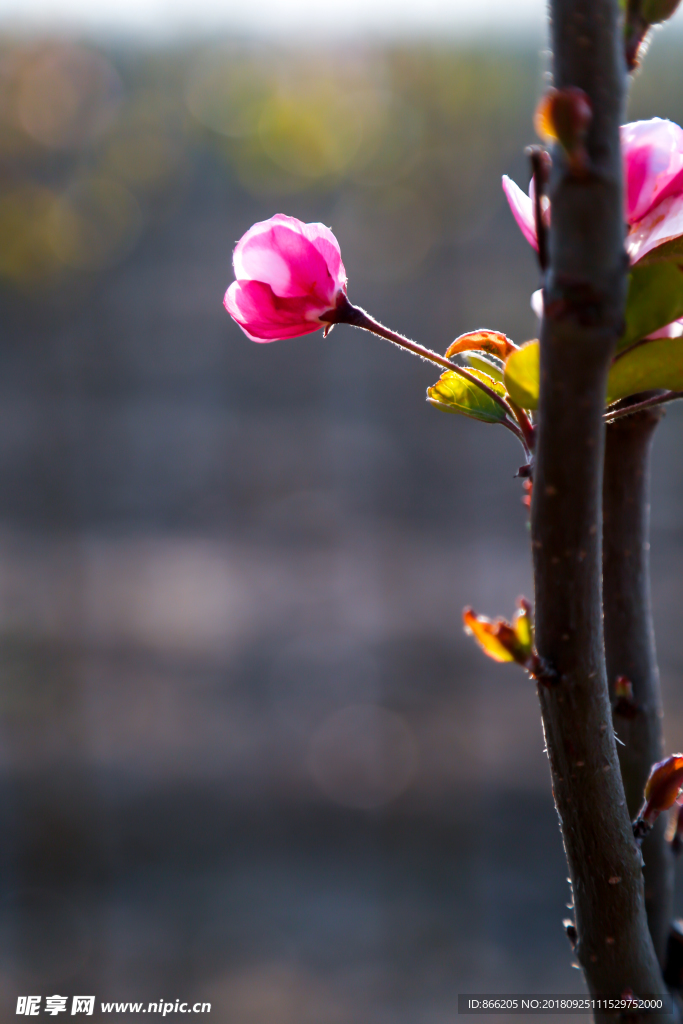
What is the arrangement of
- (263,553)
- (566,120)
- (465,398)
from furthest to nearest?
1. (263,553)
2. (465,398)
3. (566,120)

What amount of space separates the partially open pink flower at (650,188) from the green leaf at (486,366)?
4 centimetres

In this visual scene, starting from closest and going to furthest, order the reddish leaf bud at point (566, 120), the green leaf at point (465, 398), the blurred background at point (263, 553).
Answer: the reddish leaf bud at point (566, 120)
the green leaf at point (465, 398)
the blurred background at point (263, 553)

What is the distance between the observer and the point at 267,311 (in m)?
0.27

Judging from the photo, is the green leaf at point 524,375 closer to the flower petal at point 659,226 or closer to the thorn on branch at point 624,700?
the flower petal at point 659,226

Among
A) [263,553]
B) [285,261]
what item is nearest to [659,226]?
[285,261]

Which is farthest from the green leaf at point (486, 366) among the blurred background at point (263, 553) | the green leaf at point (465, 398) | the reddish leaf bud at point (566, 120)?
the blurred background at point (263, 553)

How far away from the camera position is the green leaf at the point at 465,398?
10.4 inches

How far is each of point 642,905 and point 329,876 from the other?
254 cm

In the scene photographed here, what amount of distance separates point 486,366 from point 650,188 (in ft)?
0.24

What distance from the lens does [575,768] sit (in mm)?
239

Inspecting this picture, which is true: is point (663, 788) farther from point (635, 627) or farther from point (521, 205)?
point (521, 205)

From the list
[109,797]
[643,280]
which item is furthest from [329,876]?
[643,280]

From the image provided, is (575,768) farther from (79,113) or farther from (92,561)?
(92,561)

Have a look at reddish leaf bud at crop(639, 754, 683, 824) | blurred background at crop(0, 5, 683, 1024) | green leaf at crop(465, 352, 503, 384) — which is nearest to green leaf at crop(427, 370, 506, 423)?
green leaf at crop(465, 352, 503, 384)
